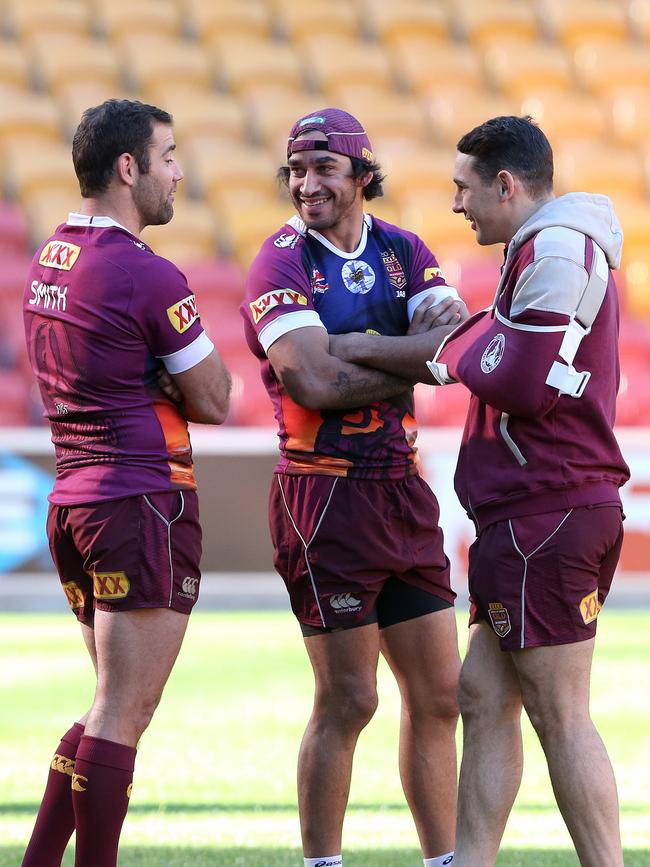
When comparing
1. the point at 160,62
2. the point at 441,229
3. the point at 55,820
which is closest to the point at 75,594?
the point at 55,820

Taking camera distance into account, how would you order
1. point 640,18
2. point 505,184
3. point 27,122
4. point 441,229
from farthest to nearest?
point 640,18
point 27,122
point 441,229
point 505,184

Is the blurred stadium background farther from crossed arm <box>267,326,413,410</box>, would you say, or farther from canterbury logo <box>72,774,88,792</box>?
canterbury logo <box>72,774,88,792</box>

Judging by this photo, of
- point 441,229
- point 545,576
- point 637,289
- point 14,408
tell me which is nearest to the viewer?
point 545,576

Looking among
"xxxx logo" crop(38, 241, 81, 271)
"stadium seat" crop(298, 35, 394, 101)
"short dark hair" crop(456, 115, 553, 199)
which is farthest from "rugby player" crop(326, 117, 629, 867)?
"stadium seat" crop(298, 35, 394, 101)

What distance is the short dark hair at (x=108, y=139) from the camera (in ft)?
12.9

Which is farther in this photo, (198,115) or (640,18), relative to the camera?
(640,18)

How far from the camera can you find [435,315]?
169 inches

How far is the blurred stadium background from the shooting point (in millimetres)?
12672

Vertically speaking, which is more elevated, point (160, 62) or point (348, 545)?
point (160, 62)

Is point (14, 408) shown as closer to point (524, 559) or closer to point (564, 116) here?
point (564, 116)

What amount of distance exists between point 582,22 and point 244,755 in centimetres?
1212

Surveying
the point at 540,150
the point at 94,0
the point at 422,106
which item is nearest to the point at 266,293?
the point at 540,150

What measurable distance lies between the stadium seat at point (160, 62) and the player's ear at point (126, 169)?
11.7 m

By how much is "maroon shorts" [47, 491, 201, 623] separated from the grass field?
1.18 meters
